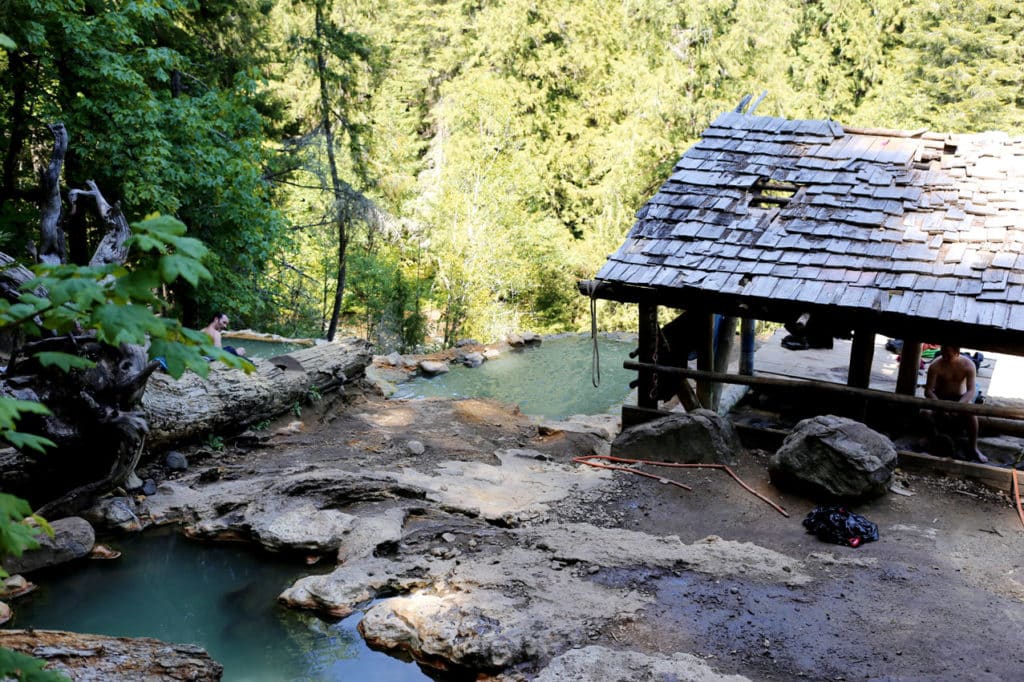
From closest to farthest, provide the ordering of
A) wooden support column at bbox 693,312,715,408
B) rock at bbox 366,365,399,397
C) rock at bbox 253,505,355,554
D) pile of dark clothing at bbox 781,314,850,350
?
rock at bbox 253,505,355,554 → pile of dark clothing at bbox 781,314,850,350 → wooden support column at bbox 693,312,715,408 → rock at bbox 366,365,399,397

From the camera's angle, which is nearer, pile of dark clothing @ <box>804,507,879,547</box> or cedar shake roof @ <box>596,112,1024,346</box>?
pile of dark clothing @ <box>804,507,879,547</box>

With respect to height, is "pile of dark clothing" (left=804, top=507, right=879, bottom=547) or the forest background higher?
the forest background

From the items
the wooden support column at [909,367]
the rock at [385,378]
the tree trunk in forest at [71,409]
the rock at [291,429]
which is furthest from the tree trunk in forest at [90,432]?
the wooden support column at [909,367]

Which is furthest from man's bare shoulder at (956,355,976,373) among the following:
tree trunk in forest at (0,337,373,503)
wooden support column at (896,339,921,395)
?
tree trunk in forest at (0,337,373,503)

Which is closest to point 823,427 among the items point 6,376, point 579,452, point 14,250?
point 579,452

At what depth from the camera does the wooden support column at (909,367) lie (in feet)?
26.7

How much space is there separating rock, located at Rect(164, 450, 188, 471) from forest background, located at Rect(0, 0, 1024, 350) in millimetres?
4135

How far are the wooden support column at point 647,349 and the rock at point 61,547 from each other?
5550 millimetres

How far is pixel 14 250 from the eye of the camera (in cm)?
1122

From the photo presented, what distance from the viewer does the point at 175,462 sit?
8.20m

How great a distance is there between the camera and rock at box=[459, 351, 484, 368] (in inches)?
653

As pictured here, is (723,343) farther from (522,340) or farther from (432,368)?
(522,340)

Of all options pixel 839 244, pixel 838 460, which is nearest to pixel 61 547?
pixel 838 460

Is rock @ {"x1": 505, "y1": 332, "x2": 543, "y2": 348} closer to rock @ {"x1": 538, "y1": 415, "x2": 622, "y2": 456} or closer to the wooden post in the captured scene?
rock @ {"x1": 538, "y1": 415, "x2": 622, "y2": 456}
